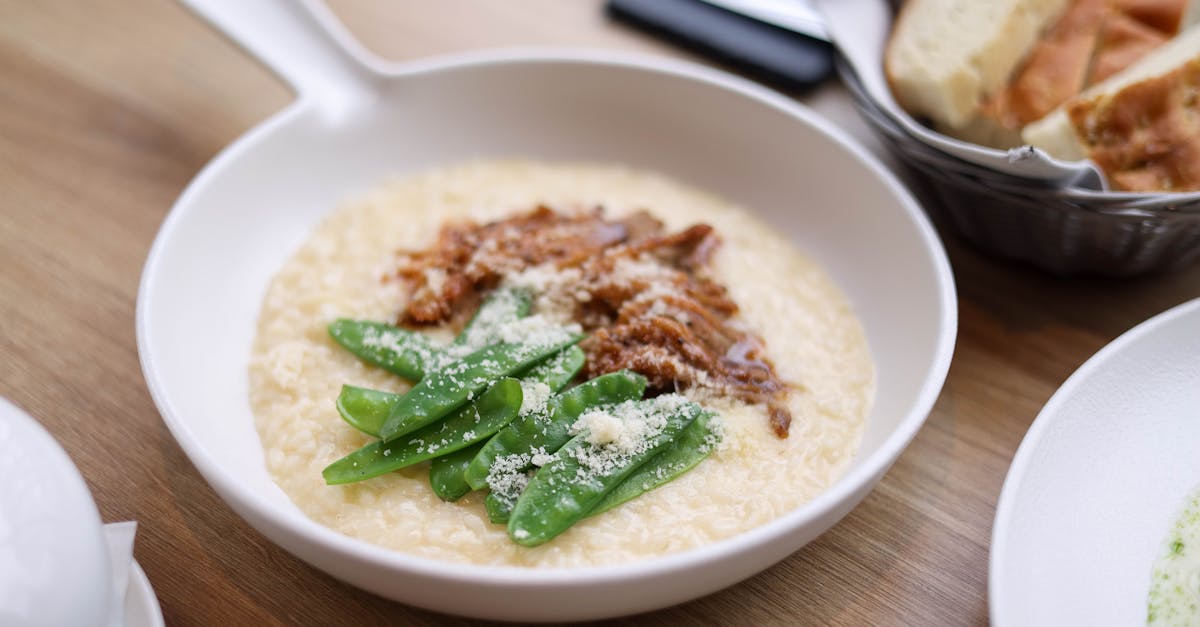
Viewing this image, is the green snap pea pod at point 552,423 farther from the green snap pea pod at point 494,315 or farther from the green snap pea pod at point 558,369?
the green snap pea pod at point 494,315

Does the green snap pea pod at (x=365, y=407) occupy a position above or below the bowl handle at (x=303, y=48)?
below

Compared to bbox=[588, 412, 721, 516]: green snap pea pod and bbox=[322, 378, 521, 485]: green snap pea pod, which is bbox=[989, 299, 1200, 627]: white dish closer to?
bbox=[588, 412, 721, 516]: green snap pea pod

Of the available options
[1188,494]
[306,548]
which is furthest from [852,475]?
[306,548]

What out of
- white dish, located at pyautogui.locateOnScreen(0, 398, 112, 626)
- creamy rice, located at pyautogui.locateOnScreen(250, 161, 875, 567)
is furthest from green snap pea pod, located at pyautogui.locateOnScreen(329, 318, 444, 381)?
white dish, located at pyautogui.locateOnScreen(0, 398, 112, 626)

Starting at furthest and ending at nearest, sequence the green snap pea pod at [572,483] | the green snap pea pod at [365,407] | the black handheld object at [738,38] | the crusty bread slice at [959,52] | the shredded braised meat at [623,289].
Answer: the black handheld object at [738,38] < the crusty bread slice at [959,52] < the shredded braised meat at [623,289] < the green snap pea pod at [365,407] < the green snap pea pod at [572,483]

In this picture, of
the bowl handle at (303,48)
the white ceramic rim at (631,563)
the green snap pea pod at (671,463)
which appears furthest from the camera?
the bowl handle at (303,48)

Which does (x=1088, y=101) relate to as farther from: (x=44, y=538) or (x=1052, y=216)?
(x=44, y=538)

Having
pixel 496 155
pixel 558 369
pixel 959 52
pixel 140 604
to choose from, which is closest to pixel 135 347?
pixel 140 604

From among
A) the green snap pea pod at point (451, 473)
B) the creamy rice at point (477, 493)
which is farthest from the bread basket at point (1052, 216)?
the green snap pea pod at point (451, 473)
